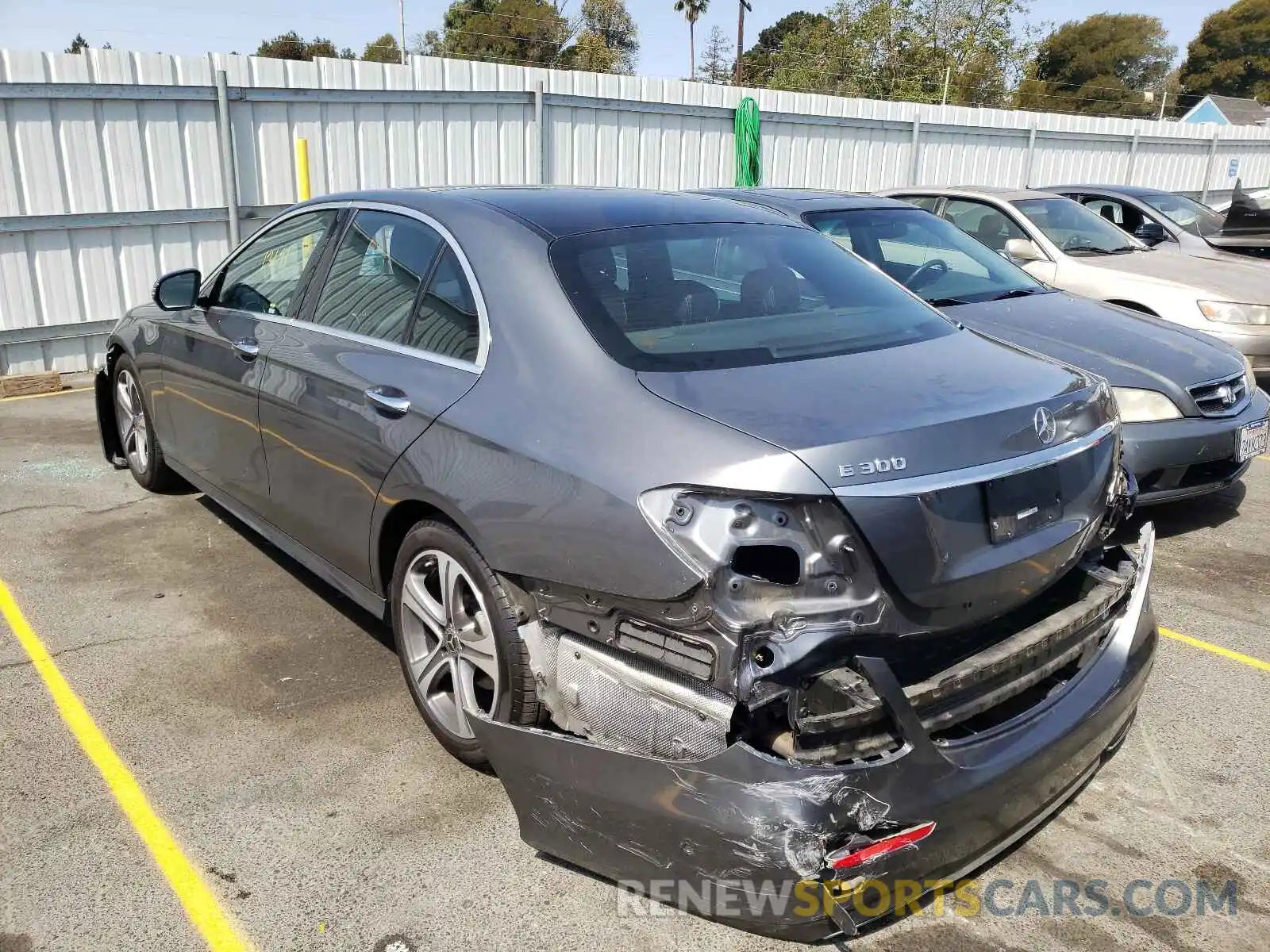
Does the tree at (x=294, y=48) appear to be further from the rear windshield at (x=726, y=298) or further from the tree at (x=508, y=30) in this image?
the rear windshield at (x=726, y=298)

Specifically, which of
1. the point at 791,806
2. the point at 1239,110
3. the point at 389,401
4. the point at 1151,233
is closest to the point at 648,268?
the point at 389,401

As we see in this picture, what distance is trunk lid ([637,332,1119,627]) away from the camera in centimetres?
225

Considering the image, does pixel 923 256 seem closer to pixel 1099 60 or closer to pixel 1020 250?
pixel 1020 250

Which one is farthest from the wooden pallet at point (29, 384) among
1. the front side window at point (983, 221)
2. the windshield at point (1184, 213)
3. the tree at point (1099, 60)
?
the tree at point (1099, 60)

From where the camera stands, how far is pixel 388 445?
10.3 ft

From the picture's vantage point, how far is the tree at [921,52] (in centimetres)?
4400

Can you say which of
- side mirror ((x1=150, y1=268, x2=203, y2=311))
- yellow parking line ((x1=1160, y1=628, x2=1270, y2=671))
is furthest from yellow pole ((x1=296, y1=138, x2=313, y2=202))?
yellow parking line ((x1=1160, y1=628, x2=1270, y2=671))

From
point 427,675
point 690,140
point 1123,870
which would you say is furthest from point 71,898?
point 690,140

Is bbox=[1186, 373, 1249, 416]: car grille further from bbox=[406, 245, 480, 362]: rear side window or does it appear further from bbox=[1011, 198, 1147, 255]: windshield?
bbox=[406, 245, 480, 362]: rear side window

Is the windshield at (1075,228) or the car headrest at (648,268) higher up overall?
the car headrest at (648,268)

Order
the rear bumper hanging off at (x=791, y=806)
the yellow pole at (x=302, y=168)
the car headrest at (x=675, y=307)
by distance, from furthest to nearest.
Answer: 1. the yellow pole at (x=302, y=168)
2. the car headrest at (x=675, y=307)
3. the rear bumper hanging off at (x=791, y=806)

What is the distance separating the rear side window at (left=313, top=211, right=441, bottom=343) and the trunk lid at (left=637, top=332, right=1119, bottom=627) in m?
1.19

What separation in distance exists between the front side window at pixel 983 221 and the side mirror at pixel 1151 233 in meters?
2.21

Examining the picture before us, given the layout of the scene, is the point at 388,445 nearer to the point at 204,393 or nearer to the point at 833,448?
the point at 833,448
